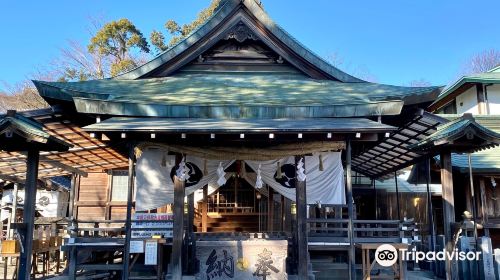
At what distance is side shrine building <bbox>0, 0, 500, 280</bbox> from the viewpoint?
836cm

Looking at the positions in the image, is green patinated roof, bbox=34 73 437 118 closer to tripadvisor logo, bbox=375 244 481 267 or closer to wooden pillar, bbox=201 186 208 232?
tripadvisor logo, bbox=375 244 481 267

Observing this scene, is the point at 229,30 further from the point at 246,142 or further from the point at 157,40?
the point at 157,40

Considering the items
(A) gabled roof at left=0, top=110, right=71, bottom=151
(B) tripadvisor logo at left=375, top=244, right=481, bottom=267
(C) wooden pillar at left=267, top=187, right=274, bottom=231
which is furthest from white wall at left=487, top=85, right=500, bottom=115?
(A) gabled roof at left=0, top=110, right=71, bottom=151

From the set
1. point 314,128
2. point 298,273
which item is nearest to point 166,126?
point 314,128

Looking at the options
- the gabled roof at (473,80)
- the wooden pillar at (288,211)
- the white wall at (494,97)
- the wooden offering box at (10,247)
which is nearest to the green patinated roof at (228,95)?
the wooden pillar at (288,211)

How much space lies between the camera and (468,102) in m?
19.8

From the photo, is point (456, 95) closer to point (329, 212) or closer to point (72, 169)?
point (329, 212)

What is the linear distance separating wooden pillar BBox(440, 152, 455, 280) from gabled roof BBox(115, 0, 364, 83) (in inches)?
146

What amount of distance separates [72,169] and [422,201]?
13467 millimetres

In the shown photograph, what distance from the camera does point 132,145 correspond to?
8367 mm

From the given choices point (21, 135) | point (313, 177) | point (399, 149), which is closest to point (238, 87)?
point (313, 177)

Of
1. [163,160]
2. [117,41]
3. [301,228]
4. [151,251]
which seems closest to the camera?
[151,251]

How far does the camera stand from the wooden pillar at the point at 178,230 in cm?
832

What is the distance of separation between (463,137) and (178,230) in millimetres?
6260
